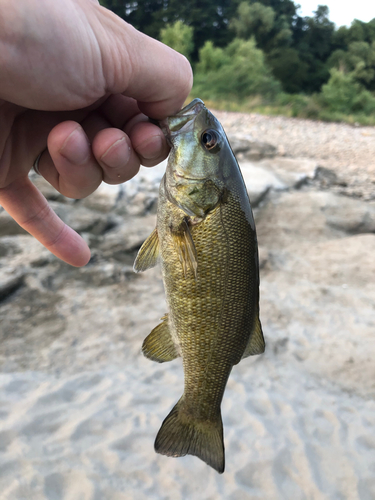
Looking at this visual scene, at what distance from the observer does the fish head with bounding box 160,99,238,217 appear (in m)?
1.44

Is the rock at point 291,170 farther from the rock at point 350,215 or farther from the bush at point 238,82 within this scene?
the bush at point 238,82

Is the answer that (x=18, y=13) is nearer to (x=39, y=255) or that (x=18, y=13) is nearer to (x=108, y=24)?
(x=108, y=24)

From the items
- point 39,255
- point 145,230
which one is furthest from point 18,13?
point 145,230

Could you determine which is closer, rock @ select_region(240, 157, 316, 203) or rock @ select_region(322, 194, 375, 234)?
rock @ select_region(322, 194, 375, 234)

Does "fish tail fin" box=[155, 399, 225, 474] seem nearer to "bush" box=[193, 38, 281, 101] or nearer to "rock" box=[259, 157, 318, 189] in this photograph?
"rock" box=[259, 157, 318, 189]

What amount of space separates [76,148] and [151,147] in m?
0.32

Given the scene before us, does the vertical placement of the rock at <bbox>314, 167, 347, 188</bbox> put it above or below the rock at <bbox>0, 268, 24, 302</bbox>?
above

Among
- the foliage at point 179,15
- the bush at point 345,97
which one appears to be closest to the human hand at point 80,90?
the bush at point 345,97

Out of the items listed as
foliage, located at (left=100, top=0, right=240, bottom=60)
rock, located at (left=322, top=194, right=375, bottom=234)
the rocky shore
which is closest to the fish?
the rocky shore

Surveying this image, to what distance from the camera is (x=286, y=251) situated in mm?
5066

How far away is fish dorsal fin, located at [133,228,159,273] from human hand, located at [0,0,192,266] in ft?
1.13

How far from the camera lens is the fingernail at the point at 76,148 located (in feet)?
4.67

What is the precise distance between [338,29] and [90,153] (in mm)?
37492

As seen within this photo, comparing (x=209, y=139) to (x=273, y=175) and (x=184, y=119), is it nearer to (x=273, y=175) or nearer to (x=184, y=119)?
(x=184, y=119)
